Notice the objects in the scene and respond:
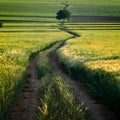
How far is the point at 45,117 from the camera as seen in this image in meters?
12.0

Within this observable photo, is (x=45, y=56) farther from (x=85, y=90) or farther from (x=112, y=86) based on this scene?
(x=112, y=86)

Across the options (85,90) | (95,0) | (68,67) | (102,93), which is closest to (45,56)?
(68,67)

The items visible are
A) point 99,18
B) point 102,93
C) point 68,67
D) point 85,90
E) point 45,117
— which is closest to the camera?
point 45,117

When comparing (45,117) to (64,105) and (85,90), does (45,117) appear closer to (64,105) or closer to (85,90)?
(64,105)

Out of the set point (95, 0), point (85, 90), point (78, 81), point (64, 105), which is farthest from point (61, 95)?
point (95, 0)

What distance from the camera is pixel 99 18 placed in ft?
383

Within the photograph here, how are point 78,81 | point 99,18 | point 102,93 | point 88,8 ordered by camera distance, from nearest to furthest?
point 102,93, point 78,81, point 99,18, point 88,8

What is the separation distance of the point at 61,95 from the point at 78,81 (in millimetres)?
9172

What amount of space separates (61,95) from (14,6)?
134 meters

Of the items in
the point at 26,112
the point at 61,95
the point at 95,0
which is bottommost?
the point at 95,0

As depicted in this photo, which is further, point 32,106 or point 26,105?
point 26,105

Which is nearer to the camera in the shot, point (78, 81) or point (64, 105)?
point (64, 105)

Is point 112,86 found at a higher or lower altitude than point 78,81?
higher

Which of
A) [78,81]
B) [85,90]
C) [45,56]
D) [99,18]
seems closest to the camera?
[85,90]
